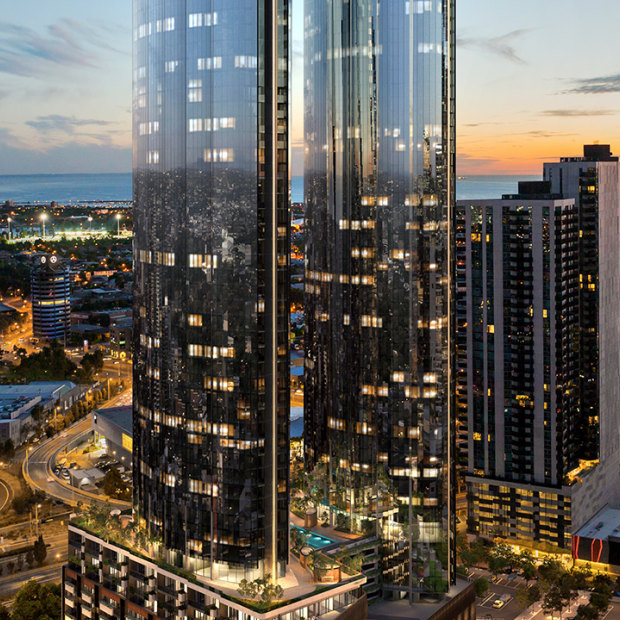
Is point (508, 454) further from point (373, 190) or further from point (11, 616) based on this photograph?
point (11, 616)

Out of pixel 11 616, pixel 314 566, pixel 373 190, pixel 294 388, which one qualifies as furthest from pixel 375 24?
pixel 294 388

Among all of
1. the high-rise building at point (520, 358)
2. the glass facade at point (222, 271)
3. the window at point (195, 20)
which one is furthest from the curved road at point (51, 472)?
the window at point (195, 20)

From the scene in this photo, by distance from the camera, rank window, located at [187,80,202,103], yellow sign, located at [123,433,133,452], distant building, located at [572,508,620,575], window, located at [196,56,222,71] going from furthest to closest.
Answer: yellow sign, located at [123,433,133,452] → distant building, located at [572,508,620,575] → window, located at [187,80,202,103] → window, located at [196,56,222,71]

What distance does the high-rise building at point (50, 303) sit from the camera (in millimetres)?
188875

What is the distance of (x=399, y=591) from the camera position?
76062 millimetres

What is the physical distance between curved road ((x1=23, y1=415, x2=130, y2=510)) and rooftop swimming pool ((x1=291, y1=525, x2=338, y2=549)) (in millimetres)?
30789

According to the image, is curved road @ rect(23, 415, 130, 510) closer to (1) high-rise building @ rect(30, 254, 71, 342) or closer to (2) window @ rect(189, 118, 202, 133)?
(2) window @ rect(189, 118, 202, 133)

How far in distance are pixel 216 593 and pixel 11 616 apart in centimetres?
2405

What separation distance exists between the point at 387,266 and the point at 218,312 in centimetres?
1920

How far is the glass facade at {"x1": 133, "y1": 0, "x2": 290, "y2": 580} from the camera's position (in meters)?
64.1

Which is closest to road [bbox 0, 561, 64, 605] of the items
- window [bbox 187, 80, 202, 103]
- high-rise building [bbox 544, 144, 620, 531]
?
window [bbox 187, 80, 202, 103]

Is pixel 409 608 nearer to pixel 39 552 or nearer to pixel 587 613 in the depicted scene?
pixel 587 613

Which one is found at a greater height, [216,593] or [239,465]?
[239,465]

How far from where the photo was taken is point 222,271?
65438mm
